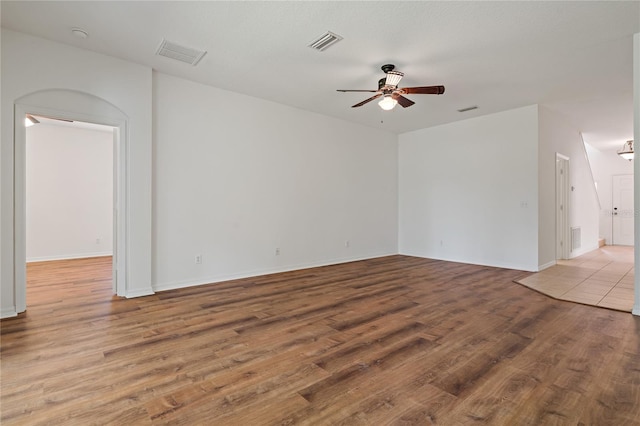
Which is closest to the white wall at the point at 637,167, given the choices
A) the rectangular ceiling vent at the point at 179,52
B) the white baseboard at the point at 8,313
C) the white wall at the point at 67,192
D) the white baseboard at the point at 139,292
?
the rectangular ceiling vent at the point at 179,52

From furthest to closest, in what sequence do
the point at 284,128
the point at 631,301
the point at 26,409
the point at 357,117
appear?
the point at 357,117 → the point at 284,128 → the point at 631,301 → the point at 26,409

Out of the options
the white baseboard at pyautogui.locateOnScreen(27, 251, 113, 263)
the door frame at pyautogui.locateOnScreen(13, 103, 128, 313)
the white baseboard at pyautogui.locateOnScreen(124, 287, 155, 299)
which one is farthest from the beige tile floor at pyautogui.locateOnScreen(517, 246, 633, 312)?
the white baseboard at pyautogui.locateOnScreen(27, 251, 113, 263)

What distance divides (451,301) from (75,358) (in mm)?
3792

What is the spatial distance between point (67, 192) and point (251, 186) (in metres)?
4.77

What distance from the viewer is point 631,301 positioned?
368 cm

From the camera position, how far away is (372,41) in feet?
11.0

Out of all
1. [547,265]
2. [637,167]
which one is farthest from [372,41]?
[547,265]

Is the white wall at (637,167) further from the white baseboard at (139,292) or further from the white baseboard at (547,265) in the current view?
the white baseboard at (139,292)

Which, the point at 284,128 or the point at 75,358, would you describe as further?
the point at 284,128

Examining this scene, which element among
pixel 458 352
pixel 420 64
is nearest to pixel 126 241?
pixel 458 352

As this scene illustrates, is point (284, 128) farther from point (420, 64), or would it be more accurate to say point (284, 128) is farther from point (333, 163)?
point (420, 64)

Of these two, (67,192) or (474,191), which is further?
(67,192)

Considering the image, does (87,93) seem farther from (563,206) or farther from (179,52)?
(563,206)

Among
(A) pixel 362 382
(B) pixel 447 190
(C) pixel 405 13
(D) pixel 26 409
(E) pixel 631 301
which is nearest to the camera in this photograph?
(D) pixel 26 409
